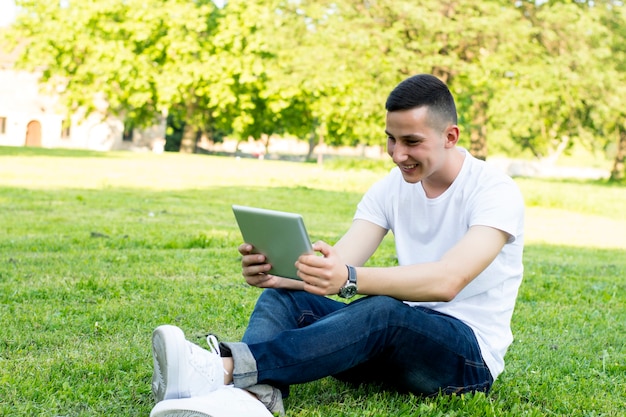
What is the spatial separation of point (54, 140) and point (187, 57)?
75.4 ft

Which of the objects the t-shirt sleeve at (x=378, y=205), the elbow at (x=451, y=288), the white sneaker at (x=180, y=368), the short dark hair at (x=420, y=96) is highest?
the short dark hair at (x=420, y=96)

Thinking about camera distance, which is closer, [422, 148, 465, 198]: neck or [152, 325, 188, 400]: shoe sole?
[152, 325, 188, 400]: shoe sole

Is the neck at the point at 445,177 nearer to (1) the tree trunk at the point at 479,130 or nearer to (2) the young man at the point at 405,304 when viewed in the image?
(2) the young man at the point at 405,304

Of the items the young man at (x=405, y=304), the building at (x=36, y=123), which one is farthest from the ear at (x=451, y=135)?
the building at (x=36, y=123)

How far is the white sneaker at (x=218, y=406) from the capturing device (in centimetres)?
295

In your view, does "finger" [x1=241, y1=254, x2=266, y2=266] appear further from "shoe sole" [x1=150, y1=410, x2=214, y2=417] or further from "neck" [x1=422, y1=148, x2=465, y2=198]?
"shoe sole" [x1=150, y1=410, x2=214, y2=417]

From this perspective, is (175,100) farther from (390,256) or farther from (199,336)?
(199,336)

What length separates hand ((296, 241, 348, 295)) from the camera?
3.27 metres

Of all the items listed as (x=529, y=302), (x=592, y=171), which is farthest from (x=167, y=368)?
(x=592, y=171)

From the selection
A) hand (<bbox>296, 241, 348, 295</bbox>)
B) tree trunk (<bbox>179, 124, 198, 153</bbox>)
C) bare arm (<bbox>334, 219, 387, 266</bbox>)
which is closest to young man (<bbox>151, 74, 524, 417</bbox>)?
hand (<bbox>296, 241, 348, 295</bbox>)

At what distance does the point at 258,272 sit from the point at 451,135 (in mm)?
1108

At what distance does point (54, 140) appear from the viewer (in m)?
62.7

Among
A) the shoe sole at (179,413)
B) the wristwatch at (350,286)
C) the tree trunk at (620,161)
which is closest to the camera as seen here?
the shoe sole at (179,413)

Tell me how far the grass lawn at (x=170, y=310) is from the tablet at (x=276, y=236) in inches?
25.5
